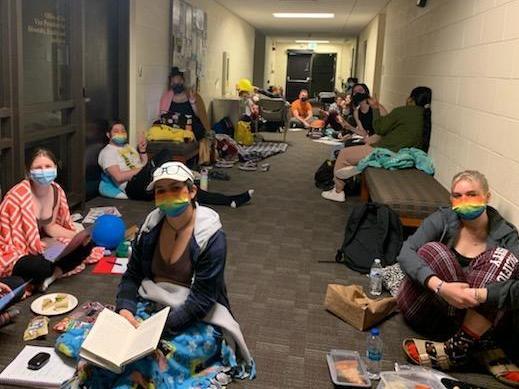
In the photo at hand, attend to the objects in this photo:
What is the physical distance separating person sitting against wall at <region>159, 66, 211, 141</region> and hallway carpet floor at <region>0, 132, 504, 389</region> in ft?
4.27

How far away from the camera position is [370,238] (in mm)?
3525

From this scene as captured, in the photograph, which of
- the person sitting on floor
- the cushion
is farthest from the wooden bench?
the person sitting on floor

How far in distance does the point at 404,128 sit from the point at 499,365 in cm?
302

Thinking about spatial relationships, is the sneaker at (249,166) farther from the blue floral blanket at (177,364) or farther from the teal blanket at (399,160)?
the blue floral blanket at (177,364)

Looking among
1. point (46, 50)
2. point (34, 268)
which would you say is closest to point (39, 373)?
point (34, 268)

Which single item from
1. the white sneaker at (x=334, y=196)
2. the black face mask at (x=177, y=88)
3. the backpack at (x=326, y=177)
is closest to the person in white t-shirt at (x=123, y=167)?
the black face mask at (x=177, y=88)

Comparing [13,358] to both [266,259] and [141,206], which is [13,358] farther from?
[141,206]

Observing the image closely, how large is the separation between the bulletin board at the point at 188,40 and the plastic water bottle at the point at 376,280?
171 inches

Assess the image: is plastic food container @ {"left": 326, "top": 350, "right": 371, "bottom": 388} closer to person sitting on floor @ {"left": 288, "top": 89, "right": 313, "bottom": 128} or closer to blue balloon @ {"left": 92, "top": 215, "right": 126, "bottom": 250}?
blue balloon @ {"left": 92, "top": 215, "right": 126, "bottom": 250}

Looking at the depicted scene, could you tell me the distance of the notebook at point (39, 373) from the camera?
2.01 meters

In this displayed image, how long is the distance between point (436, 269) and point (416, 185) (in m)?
1.81

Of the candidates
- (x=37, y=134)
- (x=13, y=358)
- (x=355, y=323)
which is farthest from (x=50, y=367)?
(x=37, y=134)

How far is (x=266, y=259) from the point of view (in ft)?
11.6

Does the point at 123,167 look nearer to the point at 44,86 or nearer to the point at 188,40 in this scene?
the point at 44,86
